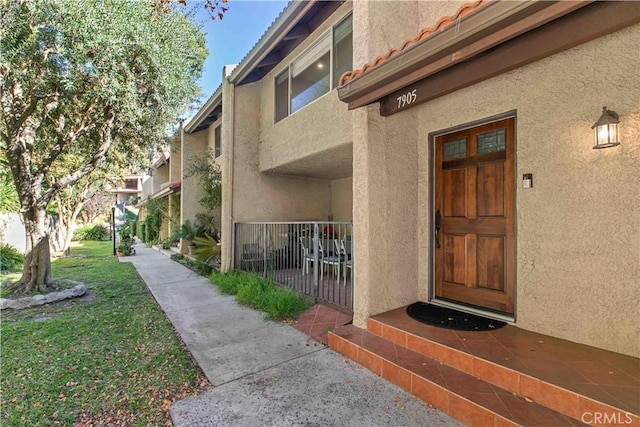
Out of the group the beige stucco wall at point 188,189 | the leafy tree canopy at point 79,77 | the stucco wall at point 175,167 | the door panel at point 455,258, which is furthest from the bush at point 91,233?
the door panel at point 455,258

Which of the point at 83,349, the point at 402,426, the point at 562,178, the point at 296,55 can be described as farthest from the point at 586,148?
the point at 83,349

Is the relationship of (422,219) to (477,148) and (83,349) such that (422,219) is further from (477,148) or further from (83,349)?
(83,349)

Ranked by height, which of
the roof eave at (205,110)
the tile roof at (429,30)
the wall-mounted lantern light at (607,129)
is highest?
the roof eave at (205,110)

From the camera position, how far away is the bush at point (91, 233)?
22000mm

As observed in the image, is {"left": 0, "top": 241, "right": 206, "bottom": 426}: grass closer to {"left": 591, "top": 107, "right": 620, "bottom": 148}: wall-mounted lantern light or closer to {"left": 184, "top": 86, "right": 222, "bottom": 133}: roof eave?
{"left": 591, "top": 107, "right": 620, "bottom": 148}: wall-mounted lantern light

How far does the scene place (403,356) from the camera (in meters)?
3.27

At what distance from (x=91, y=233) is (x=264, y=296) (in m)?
23.7

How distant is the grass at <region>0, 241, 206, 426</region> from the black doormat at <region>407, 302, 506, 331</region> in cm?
294

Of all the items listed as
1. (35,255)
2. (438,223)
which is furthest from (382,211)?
(35,255)

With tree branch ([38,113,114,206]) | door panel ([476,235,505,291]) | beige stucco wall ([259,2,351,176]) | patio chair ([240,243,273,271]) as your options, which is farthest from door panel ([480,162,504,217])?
tree branch ([38,113,114,206])

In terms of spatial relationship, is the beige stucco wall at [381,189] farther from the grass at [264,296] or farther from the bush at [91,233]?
the bush at [91,233]

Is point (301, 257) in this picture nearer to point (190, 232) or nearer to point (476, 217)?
point (476, 217)

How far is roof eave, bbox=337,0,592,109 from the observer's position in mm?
2318

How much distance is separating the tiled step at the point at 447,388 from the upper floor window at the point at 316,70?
5.13 m
